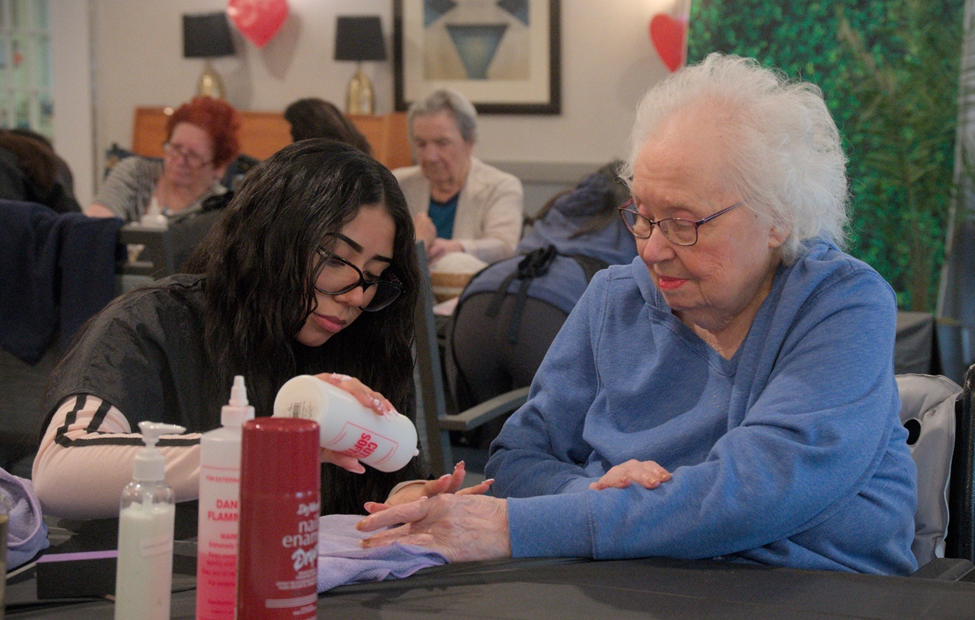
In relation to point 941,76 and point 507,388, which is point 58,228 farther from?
point 941,76

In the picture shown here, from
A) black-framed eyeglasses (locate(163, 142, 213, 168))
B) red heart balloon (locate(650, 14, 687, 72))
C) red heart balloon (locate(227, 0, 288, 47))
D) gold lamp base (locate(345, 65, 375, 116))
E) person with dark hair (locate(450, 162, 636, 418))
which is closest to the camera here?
person with dark hair (locate(450, 162, 636, 418))

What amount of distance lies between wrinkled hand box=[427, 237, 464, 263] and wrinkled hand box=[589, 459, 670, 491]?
265 centimetres

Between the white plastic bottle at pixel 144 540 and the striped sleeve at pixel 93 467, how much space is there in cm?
37

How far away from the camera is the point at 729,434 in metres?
1.31

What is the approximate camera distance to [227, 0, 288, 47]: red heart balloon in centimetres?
664

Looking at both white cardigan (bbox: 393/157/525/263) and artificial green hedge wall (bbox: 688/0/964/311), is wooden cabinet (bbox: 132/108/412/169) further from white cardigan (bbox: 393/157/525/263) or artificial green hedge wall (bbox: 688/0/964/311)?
artificial green hedge wall (bbox: 688/0/964/311)

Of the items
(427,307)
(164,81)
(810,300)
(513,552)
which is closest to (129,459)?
(513,552)

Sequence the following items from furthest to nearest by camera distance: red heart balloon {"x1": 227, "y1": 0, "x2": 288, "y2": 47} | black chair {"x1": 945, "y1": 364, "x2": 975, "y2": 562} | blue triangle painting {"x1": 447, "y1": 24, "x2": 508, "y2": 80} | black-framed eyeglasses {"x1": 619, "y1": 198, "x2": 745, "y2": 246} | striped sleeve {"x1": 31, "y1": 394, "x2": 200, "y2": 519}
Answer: red heart balloon {"x1": 227, "y1": 0, "x2": 288, "y2": 47}, blue triangle painting {"x1": 447, "y1": 24, "x2": 508, "y2": 80}, black chair {"x1": 945, "y1": 364, "x2": 975, "y2": 562}, black-framed eyeglasses {"x1": 619, "y1": 198, "x2": 745, "y2": 246}, striped sleeve {"x1": 31, "y1": 394, "x2": 200, "y2": 519}

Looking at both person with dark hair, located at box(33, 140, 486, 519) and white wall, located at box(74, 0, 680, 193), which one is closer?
person with dark hair, located at box(33, 140, 486, 519)

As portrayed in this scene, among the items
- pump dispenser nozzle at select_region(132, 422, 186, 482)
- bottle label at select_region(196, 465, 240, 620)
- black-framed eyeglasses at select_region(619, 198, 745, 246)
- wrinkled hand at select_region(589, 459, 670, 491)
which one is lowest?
wrinkled hand at select_region(589, 459, 670, 491)

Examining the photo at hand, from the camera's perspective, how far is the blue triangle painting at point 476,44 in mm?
6355

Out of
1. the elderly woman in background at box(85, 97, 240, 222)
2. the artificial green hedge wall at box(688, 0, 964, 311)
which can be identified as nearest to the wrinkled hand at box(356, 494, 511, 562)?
the elderly woman in background at box(85, 97, 240, 222)

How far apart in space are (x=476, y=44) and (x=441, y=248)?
2.80 meters

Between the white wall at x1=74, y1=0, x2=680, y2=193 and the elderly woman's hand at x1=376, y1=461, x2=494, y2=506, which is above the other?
the white wall at x1=74, y1=0, x2=680, y2=193
